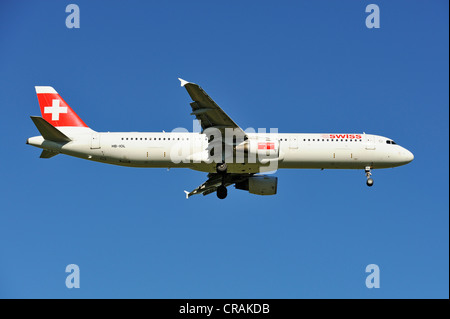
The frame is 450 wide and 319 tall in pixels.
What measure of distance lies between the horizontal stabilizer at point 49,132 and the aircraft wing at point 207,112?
383 inches

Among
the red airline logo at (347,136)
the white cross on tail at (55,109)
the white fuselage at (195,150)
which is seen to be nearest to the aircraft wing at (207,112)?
the white fuselage at (195,150)

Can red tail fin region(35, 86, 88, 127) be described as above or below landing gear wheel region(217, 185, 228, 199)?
above

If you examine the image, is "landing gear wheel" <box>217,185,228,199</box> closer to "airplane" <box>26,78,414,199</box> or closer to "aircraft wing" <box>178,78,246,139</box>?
"airplane" <box>26,78,414,199</box>

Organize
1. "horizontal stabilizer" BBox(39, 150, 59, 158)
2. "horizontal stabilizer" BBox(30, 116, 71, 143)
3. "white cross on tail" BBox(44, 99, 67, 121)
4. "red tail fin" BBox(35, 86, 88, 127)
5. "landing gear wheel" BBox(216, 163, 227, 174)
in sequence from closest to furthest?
"horizontal stabilizer" BBox(30, 116, 71, 143), "landing gear wheel" BBox(216, 163, 227, 174), "horizontal stabilizer" BBox(39, 150, 59, 158), "red tail fin" BBox(35, 86, 88, 127), "white cross on tail" BBox(44, 99, 67, 121)

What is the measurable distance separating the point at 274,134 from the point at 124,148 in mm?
10746

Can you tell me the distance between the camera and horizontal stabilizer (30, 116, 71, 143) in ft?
125

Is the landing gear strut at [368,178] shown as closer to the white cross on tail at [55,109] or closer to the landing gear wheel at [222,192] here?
the landing gear wheel at [222,192]

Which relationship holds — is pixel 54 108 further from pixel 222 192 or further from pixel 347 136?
pixel 347 136

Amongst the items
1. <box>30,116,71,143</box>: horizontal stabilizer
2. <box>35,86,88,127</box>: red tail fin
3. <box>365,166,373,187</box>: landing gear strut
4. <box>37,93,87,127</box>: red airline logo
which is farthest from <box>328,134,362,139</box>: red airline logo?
<box>30,116,71,143</box>: horizontal stabilizer

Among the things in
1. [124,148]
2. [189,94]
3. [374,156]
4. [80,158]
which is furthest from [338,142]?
[80,158]

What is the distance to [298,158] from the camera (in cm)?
4016

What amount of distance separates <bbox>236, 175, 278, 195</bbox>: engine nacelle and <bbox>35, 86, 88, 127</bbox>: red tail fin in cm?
1333

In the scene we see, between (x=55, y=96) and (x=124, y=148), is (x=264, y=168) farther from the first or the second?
(x=55, y=96)

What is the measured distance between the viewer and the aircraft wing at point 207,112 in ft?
113
